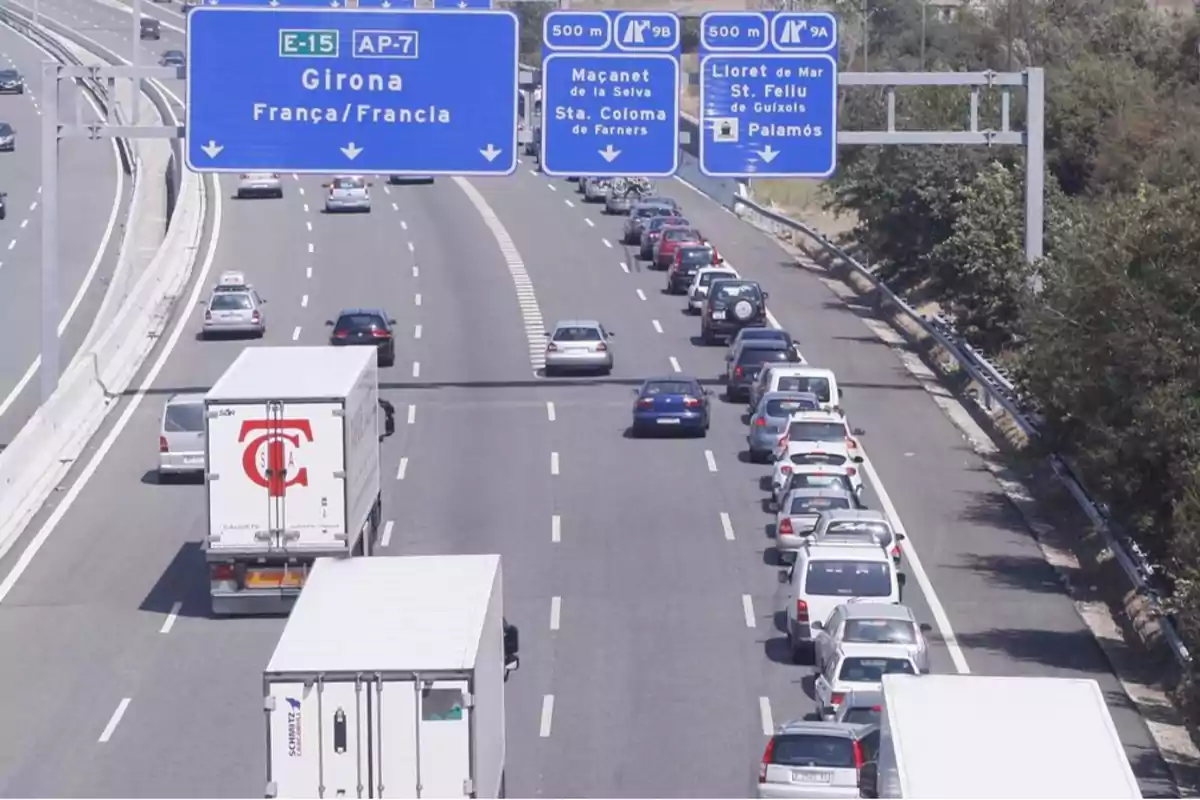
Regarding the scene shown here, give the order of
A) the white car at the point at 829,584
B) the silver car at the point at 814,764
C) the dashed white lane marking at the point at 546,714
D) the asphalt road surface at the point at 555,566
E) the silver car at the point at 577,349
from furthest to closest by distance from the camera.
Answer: the silver car at the point at 577,349 → the white car at the point at 829,584 → the dashed white lane marking at the point at 546,714 → the asphalt road surface at the point at 555,566 → the silver car at the point at 814,764

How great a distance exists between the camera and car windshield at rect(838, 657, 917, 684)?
83.0 feet

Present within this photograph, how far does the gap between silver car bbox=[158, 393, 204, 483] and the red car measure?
1058 inches

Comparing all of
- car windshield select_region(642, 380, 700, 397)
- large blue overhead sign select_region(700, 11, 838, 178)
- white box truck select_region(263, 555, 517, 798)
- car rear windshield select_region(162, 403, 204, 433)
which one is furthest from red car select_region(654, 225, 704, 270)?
white box truck select_region(263, 555, 517, 798)

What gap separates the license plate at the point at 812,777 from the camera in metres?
20.9

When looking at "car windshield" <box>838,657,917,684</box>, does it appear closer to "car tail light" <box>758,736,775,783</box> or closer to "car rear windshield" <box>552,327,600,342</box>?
"car tail light" <box>758,736,775,783</box>

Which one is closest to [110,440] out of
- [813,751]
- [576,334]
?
[576,334]

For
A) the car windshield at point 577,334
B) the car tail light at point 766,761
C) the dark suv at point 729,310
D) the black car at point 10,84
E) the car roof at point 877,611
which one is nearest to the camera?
the car tail light at point 766,761

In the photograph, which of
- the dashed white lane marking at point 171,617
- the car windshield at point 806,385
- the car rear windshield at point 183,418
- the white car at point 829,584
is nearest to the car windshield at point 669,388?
the car windshield at point 806,385

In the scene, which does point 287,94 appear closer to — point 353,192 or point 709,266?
point 709,266

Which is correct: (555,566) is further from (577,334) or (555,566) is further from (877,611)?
(577,334)

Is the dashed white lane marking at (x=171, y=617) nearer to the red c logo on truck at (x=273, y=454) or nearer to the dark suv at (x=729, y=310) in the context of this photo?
the red c logo on truck at (x=273, y=454)

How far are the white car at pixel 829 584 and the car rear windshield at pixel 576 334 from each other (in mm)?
19800

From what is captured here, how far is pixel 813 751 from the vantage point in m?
21.2

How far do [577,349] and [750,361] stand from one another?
4.28 meters
